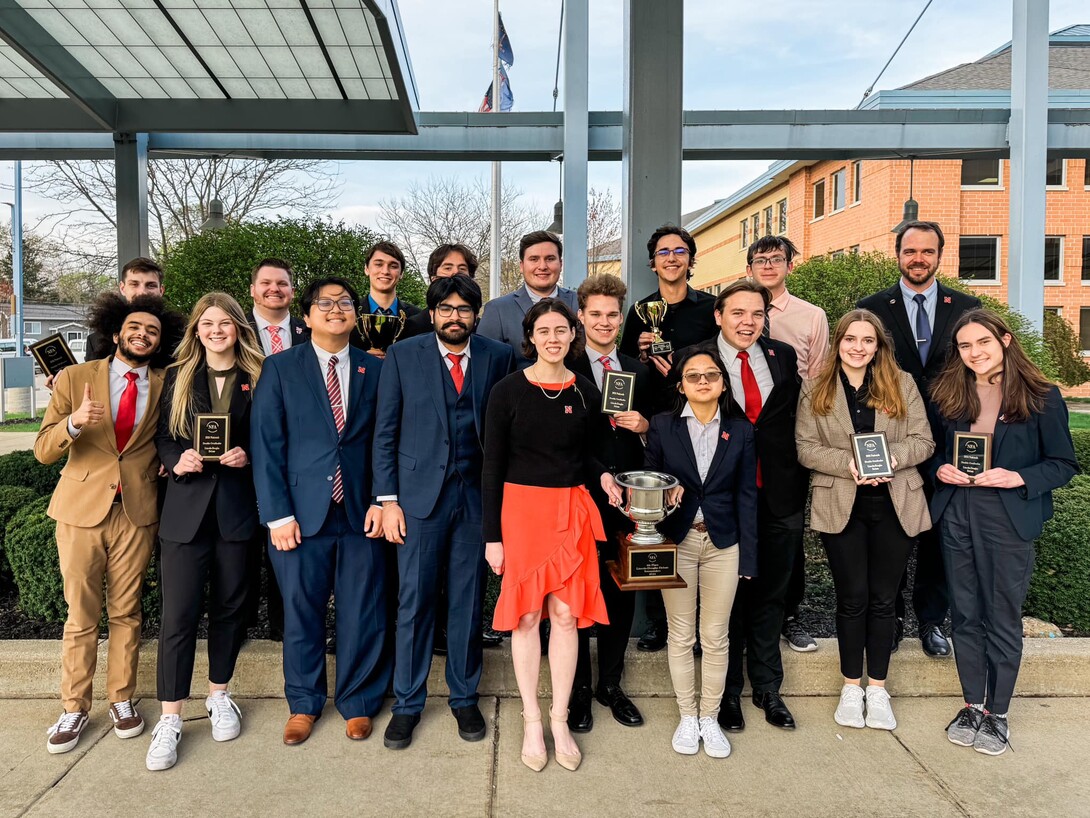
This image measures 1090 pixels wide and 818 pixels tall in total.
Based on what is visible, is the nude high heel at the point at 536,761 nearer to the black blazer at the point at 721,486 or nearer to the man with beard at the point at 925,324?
the black blazer at the point at 721,486

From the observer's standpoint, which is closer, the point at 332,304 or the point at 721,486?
the point at 721,486

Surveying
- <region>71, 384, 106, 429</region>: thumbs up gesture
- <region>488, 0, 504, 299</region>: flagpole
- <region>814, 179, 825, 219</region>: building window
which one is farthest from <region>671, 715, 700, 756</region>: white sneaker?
<region>814, 179, 825, 219</region>: building window

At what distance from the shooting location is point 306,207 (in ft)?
83.9

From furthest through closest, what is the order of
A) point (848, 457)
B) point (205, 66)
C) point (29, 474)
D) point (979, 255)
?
point (979, 255), point (205, 66), point (29, 474), point (848, 457)

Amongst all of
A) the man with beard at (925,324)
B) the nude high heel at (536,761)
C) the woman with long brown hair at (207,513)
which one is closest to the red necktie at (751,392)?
the man with beard at (925,324)

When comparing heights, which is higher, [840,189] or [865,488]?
[840,189]

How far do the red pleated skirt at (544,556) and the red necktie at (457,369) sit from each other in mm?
638

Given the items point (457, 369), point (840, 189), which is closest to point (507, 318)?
point (457, 369)

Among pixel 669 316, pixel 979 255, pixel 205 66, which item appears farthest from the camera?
pixel 979 255

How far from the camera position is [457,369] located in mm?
3982

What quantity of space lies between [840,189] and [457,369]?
99.6 ft

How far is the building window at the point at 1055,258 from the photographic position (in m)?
26.0

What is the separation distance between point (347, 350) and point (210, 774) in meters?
2.24

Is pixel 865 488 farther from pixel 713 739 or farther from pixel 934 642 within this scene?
pixel 713 739
